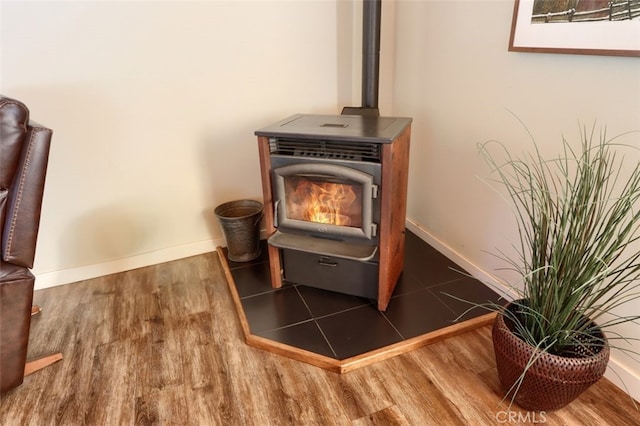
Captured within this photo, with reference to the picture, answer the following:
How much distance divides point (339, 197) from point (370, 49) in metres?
0.93

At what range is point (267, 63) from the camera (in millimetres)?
2281

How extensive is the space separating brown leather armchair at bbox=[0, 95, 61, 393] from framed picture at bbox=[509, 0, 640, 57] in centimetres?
186

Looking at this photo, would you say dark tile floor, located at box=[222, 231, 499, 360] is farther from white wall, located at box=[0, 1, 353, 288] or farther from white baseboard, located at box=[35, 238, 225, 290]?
white wall, located at box=[0, 1, 353, 288]

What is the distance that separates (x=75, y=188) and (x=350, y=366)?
5.60ft

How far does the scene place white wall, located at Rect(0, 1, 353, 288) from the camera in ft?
6.27

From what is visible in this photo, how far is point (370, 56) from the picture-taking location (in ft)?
7.08

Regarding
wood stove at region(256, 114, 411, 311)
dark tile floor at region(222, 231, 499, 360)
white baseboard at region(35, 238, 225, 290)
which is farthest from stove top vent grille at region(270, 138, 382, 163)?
white baseboard at region(35, 238, 225, 290)

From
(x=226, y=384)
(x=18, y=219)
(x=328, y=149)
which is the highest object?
(x=328, y=149)

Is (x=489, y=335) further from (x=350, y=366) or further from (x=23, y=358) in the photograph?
(x=23, y=358)

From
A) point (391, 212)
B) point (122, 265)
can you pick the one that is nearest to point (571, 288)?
point (391, 212)

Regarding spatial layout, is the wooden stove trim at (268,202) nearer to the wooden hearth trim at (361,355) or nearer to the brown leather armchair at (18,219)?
the wooden hearth trim at (361,355)

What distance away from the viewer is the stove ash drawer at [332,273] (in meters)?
1.88

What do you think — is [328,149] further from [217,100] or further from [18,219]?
[18,219]

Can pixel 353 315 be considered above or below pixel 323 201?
below
